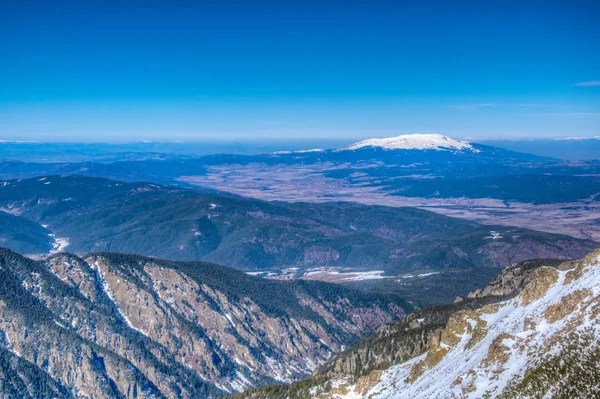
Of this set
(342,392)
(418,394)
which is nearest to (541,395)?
(418,394)

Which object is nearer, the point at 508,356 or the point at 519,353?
the point at 519,353

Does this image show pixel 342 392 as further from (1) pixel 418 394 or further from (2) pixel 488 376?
(2) pixel 488 376

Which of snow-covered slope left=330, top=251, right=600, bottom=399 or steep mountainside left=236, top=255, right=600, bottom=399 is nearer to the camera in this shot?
snow-covered slope left=330, top=251, right=600, bottom=399

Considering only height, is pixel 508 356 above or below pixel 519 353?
below
